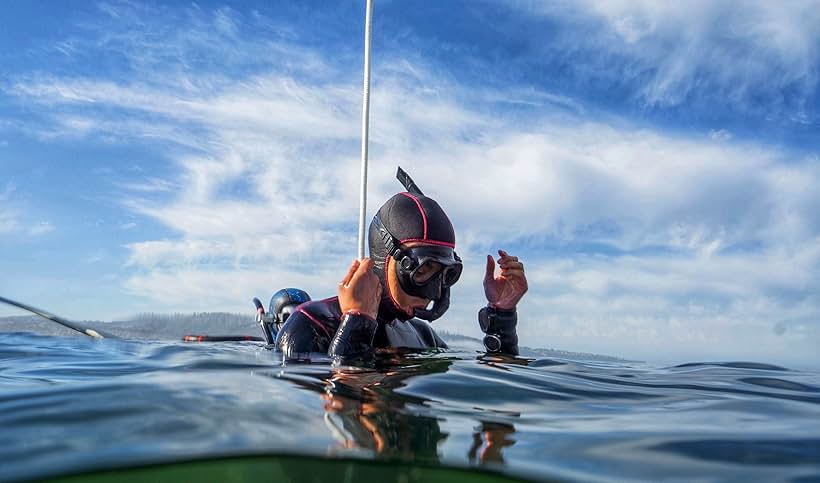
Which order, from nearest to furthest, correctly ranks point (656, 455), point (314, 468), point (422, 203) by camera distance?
point (314, 468) < point (656, 455) < point (422, 203)

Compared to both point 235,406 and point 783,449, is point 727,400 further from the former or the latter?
point 235,406

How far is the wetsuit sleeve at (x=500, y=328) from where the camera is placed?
18.5 ft

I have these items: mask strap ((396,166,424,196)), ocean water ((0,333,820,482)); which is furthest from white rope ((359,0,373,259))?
ocean water ((0,333,820,482))

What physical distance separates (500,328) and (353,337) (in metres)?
1.96

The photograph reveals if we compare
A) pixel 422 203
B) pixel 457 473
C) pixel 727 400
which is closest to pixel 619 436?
pixel 457 473

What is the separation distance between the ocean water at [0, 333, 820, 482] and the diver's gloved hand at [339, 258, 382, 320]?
2.05 ft

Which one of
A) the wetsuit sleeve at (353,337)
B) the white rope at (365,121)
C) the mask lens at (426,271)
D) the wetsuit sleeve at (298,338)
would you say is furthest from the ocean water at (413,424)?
the white rope at (365,121)

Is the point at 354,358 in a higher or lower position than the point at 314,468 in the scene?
higher

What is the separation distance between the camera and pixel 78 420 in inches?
92.4

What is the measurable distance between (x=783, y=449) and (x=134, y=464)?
235 centimetres

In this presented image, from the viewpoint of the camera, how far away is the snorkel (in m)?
4.79

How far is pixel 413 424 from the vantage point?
239cm

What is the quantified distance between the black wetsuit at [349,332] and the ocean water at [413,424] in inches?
19.2

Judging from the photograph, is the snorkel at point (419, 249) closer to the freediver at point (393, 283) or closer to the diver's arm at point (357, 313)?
the freediver at point (393, 283)
